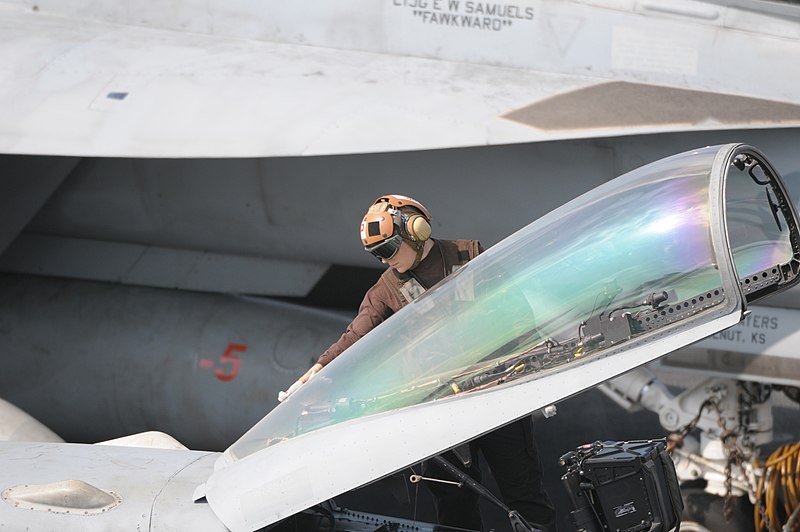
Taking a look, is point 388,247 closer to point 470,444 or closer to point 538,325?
point 538,325

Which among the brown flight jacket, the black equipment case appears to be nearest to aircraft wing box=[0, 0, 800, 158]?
the brown flight jacket

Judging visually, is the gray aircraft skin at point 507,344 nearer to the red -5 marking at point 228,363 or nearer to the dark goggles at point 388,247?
the dark goggles at point 388,247

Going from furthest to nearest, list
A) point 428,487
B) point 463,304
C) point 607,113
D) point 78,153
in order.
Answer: point 78,153 → point 607,113 → point 428,487 → point 463,304

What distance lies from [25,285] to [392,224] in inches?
164

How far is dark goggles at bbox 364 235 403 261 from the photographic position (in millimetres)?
3172

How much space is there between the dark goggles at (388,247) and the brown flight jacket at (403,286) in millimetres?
216

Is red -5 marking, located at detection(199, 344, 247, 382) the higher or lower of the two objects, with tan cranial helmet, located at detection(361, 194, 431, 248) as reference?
lower

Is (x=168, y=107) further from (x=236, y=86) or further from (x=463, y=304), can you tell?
(x=463, y=304)

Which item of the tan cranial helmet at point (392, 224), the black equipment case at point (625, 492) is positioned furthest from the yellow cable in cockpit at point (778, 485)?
the tan cranial helmet at point (392, 224)

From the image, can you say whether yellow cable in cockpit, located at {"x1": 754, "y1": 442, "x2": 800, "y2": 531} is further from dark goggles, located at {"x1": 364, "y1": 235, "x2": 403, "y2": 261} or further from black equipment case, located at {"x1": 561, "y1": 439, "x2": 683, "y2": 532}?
dark goggles, located at {"x1": 364, "y1": 235, "x2": 403, "y2": 261}

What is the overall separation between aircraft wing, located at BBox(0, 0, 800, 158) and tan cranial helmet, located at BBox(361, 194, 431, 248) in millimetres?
1364

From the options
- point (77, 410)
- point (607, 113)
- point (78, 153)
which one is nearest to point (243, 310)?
point (77, 410)

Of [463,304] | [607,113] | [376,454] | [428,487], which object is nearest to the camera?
[376,454]

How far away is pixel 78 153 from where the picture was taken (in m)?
4.90
